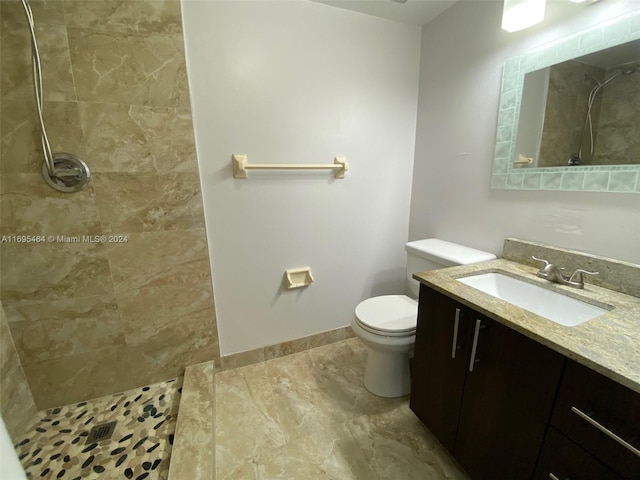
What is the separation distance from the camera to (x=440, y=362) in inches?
45.1

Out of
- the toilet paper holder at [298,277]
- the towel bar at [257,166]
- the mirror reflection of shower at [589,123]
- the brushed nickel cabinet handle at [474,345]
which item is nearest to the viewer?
the brushed nickel cabinet handle at [474,345]

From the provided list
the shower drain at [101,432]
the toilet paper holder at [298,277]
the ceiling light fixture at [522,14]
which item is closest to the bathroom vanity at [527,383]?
the toilet paper holder at [298,277]

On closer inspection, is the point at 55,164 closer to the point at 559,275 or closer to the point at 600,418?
the point at 600,418

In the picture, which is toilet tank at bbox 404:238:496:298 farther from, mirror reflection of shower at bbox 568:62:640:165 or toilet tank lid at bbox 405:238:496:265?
mirror reflection of shower at bbox 568:62:640:165

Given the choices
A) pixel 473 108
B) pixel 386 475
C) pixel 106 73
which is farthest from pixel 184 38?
pixel 386 475

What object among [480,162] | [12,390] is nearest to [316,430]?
[12,390]

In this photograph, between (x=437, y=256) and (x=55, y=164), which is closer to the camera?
(x=55, y=164)

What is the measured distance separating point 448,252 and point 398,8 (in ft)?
4.81

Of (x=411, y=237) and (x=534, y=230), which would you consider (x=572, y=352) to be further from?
(x=411, y=237)

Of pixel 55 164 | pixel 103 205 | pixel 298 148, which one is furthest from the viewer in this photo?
pixel 298 148

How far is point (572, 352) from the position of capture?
2.26 feet

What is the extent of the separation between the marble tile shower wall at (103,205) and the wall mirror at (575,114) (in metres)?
1.65

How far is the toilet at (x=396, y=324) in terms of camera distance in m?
1.40

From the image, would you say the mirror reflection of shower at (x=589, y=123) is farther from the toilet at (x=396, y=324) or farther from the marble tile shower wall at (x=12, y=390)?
the marble tile shower wall at (x=12, y=390)
